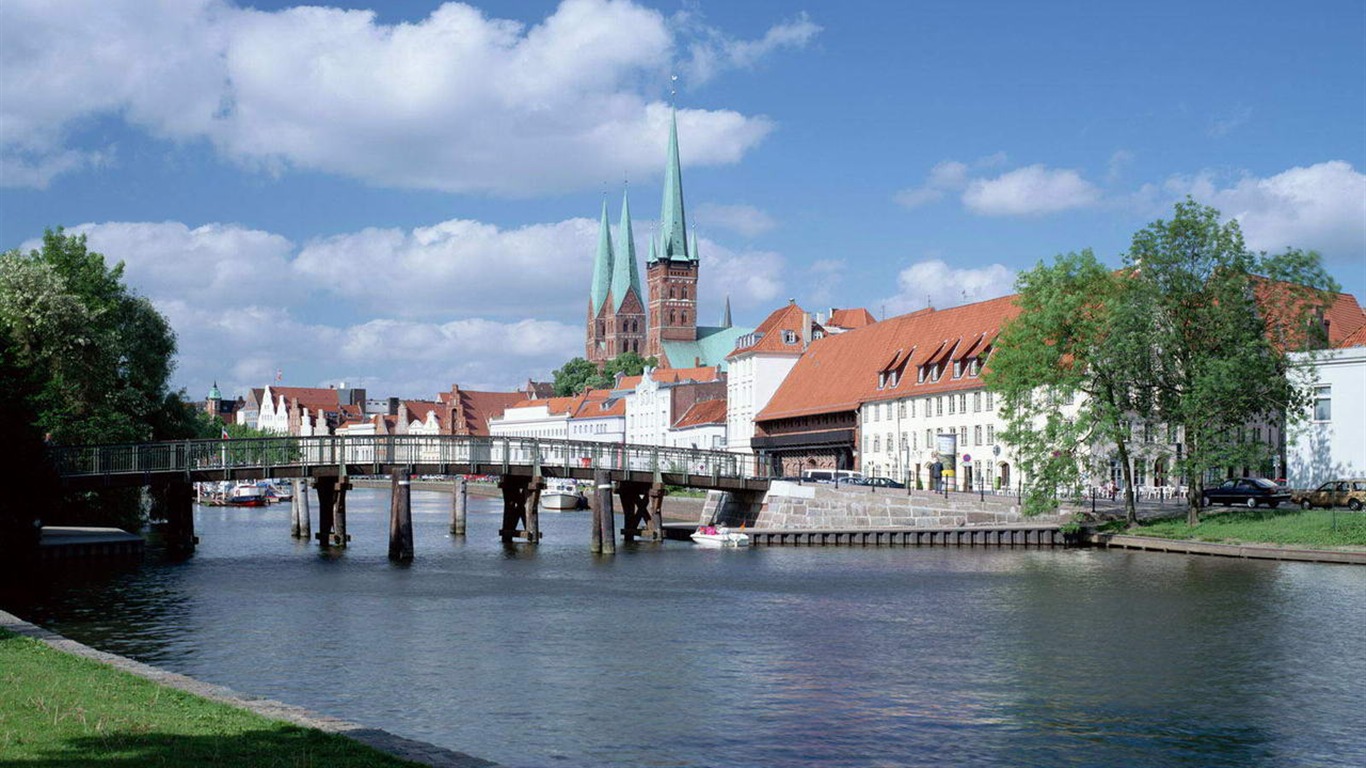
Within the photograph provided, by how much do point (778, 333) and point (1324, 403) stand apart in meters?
62.6

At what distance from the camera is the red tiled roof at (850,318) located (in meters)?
139

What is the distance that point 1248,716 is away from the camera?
27344 millimetres

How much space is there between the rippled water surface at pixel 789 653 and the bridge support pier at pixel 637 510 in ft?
60.6

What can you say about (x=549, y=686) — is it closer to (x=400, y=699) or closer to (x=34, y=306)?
(x=400, y=699)

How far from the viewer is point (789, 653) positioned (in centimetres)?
3531

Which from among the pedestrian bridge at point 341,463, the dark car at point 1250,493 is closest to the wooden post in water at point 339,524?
the pedestrian bridge at point 341,463

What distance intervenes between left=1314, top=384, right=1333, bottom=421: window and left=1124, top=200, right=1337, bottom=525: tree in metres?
7.28

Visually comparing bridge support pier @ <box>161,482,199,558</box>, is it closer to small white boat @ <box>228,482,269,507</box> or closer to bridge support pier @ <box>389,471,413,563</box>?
bridge support pier @ <box>389,471,413,563</box>

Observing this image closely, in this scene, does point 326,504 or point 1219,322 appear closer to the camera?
point 1219,322

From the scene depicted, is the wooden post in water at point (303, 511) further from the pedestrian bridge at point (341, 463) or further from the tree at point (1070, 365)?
the tree at point (1070, 365)

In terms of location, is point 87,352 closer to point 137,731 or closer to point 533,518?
point 533,518

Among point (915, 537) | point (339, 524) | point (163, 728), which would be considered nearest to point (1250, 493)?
point (915, 537)

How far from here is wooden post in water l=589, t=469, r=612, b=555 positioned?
Result: 69.9m

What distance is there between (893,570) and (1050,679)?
27.5 meters
